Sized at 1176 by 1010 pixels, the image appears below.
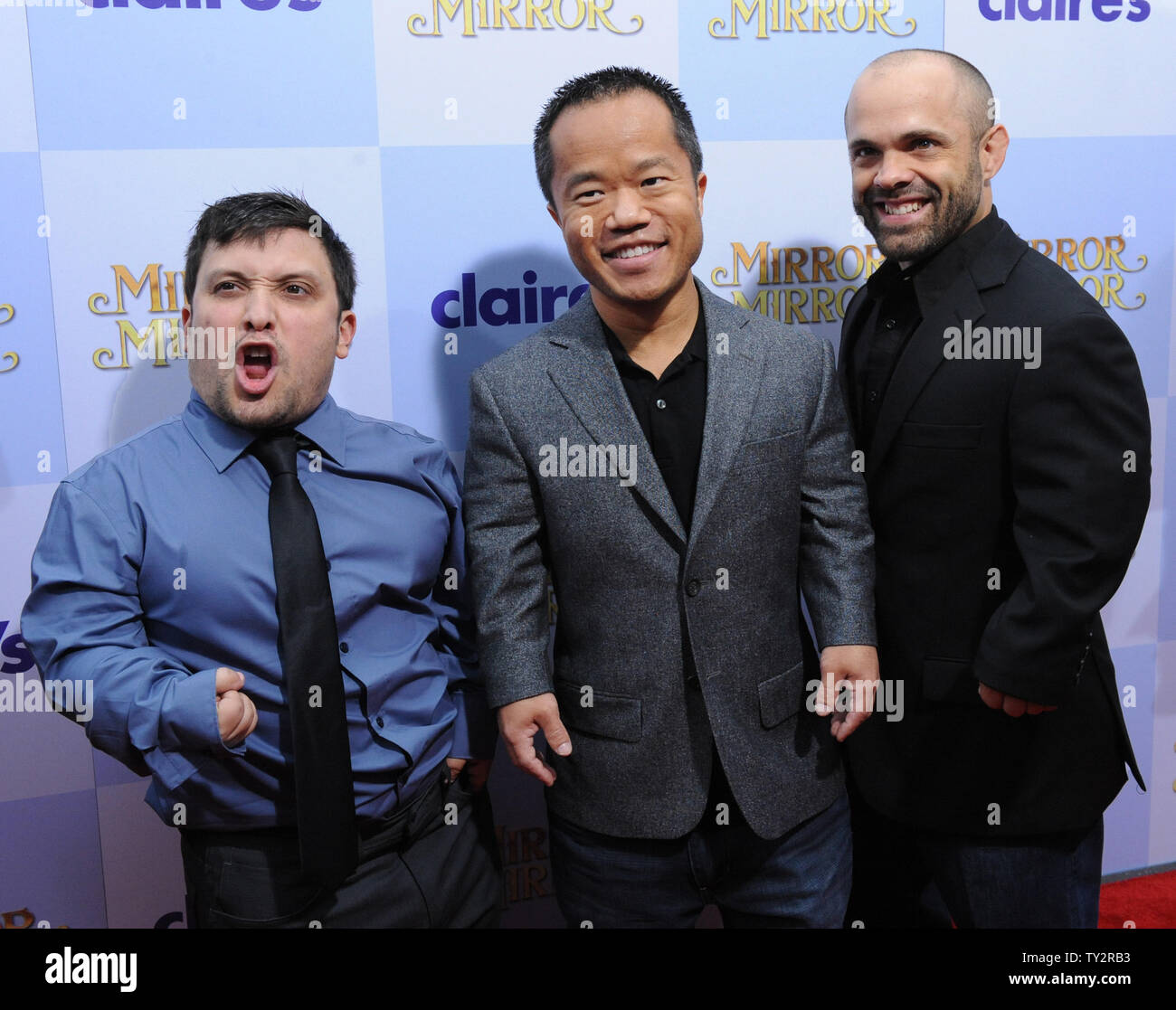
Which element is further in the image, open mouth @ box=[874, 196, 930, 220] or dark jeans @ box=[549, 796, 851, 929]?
open mouth @ box=[874, 196, 930, 220]

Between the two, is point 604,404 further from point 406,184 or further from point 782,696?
point 406,184

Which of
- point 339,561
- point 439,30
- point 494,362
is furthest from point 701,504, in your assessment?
point 439,30

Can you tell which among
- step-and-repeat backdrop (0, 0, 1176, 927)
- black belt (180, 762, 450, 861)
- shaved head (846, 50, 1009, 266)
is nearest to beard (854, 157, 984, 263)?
shaved head (846, 50, 1009, 266)

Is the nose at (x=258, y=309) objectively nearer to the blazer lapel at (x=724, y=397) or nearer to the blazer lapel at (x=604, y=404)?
the blazer lapel at (x=604, y=404)

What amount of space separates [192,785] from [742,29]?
6.77 ft

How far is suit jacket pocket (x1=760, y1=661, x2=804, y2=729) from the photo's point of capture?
5.96ft

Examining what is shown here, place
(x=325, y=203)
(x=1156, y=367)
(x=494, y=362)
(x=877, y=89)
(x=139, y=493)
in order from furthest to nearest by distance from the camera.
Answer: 1. (x=1156, y=367)
2. (x=325, y=203)
3. (x=877, y=89)
4. (x=494, y=362)
5. (x=139, y=493)

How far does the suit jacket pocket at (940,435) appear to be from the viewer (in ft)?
5.99

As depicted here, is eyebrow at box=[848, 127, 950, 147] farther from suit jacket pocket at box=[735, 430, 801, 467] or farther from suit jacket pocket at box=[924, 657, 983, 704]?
suit jacket pocket at box=[924, 657, 983, 704]

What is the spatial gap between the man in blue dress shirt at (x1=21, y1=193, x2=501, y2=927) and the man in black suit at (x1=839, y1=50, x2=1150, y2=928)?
0.87 metres

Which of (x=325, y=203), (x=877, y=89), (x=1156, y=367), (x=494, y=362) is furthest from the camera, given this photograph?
(x=1156, y=367)

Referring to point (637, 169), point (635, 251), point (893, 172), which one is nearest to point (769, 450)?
point (635, 251)

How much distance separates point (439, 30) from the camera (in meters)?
2.32
